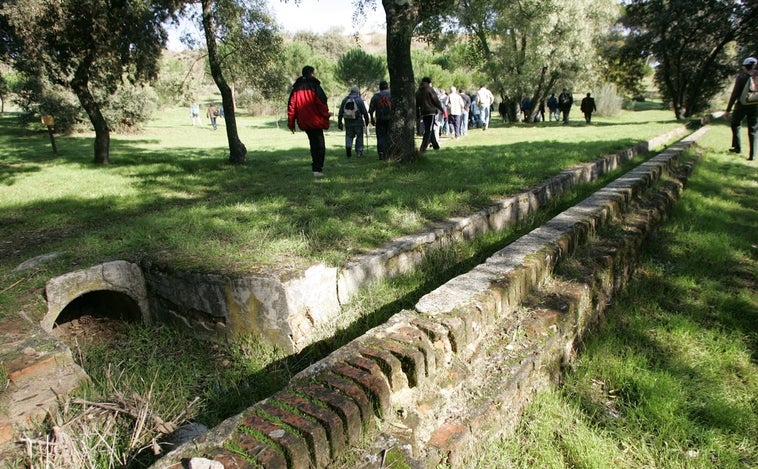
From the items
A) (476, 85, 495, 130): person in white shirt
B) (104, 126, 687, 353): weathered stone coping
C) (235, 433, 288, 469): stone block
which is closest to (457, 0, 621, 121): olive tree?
(476, 85, 495, 130): person in white shirt

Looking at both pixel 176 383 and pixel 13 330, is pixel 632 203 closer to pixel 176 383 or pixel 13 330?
pixel 176 383

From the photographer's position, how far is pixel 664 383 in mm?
2525

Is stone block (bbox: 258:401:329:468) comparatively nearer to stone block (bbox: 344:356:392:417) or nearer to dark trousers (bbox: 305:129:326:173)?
stone block (bbox: 344:356:392:417)

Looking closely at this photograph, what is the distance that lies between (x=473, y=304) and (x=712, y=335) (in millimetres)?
1858

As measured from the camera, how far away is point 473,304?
2.46m

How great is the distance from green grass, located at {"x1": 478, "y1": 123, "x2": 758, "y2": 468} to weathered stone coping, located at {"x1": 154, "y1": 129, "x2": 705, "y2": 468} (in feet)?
0.56

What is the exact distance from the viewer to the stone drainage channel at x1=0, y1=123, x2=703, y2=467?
170cm

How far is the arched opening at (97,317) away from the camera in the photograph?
411 centimetres

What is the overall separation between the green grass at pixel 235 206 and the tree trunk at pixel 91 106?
51 centimetres

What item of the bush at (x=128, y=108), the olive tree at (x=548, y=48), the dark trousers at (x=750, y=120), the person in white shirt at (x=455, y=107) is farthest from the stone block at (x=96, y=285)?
the olive tree at (x=548, y=48)

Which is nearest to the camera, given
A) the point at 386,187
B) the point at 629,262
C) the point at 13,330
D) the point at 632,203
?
the point at 13,330

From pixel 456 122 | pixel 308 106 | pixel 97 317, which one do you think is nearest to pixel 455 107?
pixel 456 122

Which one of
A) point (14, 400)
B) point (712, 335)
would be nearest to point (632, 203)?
point (712, 335)

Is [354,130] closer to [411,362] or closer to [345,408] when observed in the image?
[411,362]
